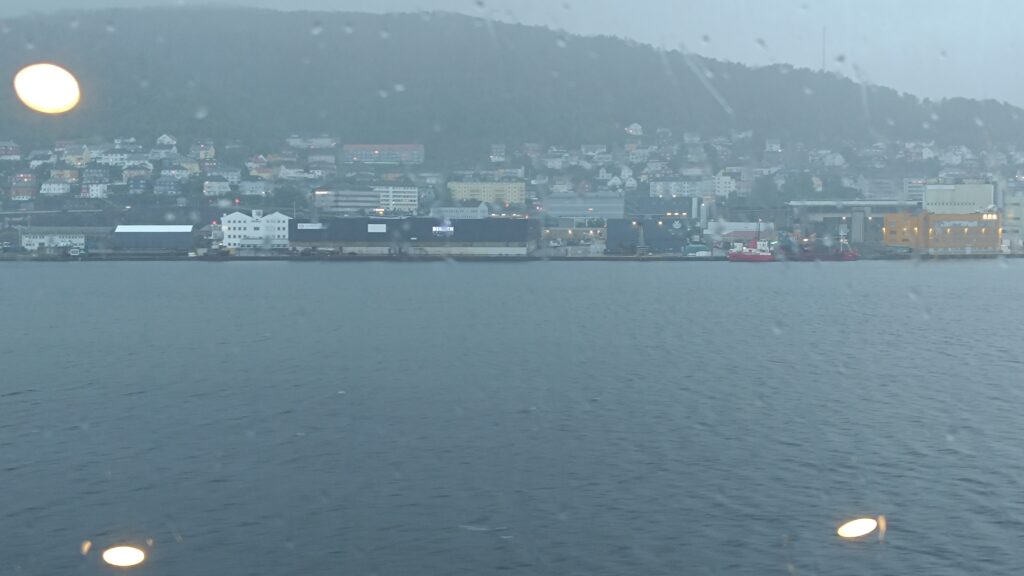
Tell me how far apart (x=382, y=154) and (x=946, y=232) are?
58.6 feet

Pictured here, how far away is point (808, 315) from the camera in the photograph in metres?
13.1

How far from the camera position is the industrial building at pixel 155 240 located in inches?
916

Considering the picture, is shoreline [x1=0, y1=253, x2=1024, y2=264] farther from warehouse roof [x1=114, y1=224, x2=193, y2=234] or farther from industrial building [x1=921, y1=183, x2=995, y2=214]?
industrial building [x1=921, y1=183, x2=995, y2=214]

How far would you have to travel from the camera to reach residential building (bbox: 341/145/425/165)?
33.9 m

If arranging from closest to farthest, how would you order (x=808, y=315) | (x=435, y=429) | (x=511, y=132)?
(x=435, y=429) → (x=808, y=315) → (x=511, y=132)

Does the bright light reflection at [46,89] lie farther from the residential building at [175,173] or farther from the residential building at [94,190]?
the residential building at [175,173]

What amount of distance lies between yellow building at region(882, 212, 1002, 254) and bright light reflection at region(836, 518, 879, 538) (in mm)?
19317

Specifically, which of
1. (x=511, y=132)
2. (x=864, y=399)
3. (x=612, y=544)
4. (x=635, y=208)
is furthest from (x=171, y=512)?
(x=511, y=132)

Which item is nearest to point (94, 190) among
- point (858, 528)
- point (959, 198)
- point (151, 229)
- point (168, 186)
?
point (168, 186)

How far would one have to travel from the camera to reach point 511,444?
5363 millimetres

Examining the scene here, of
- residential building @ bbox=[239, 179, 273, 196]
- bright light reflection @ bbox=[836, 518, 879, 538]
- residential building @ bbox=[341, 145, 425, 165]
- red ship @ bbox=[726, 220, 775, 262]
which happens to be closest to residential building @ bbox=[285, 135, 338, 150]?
residential building @ bbox=[341, 145, 425, 165]

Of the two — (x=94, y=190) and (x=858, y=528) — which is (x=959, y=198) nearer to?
(x=858, y=528)

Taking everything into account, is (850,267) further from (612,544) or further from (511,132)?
(612,544)

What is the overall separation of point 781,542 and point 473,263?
20.1 m
